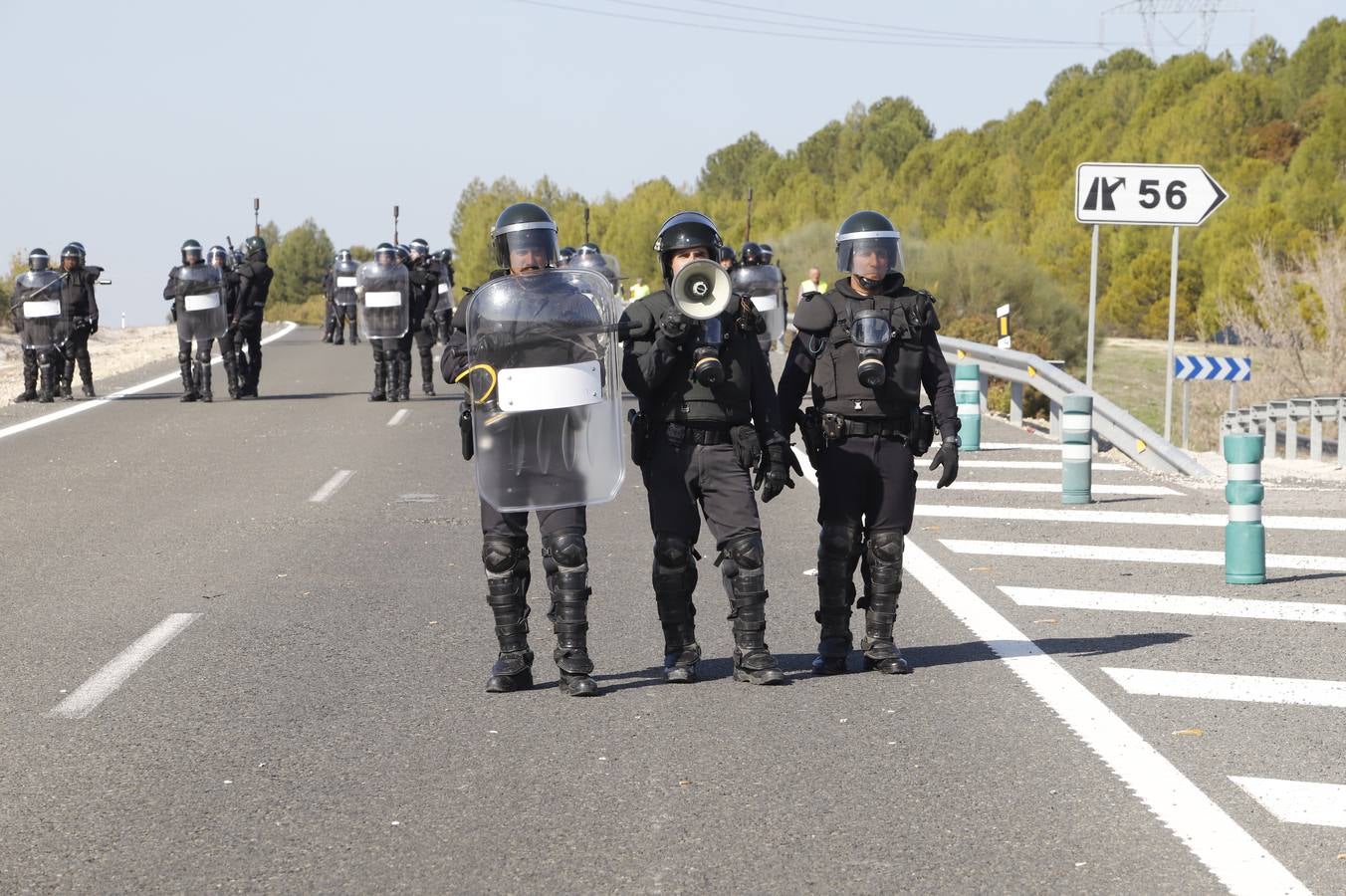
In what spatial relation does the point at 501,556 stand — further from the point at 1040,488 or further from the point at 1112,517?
the point at 1040,488

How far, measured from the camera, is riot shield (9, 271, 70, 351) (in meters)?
24.4

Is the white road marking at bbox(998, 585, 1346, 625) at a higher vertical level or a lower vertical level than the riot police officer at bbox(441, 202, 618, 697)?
lower

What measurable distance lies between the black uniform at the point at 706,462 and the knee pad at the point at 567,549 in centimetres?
33

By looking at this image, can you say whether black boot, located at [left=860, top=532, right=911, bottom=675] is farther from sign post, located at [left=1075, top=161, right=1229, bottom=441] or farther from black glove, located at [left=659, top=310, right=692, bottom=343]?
sign post, located at [left=1075, top=161, right=1229, bottom=441]

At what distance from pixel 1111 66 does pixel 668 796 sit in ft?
403

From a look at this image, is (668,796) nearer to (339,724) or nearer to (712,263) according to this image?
(339,724)

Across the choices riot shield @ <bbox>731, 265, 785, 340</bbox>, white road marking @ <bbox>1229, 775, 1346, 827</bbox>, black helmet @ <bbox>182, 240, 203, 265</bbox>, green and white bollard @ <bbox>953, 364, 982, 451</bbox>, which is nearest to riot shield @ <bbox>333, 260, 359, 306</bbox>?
black helmet @ <bbox>182, 240, 203, 265</bbox>

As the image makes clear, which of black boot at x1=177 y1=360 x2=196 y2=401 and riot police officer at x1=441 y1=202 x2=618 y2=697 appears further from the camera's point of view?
black boot at x1=177 y1=360 x2=196 y2=401

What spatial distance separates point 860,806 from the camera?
566 cm

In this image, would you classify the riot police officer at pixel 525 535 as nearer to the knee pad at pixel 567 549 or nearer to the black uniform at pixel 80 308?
the knee pad at pixel 567 549

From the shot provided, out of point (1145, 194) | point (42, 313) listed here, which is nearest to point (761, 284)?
point (1145, 194)

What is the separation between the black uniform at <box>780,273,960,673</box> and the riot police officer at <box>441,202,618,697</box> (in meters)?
1.07

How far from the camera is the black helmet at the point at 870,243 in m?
7.84

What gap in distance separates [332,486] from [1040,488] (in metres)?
5.76
